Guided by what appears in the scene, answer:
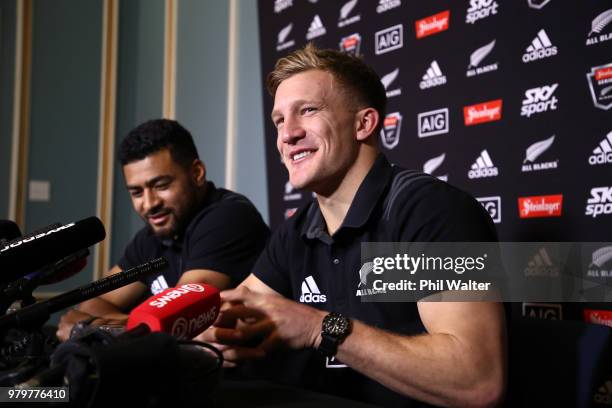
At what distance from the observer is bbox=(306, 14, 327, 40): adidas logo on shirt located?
2857 millimetres

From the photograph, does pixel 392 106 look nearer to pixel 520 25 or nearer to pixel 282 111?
pixel 520 25

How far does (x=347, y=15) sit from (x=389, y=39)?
323 mm

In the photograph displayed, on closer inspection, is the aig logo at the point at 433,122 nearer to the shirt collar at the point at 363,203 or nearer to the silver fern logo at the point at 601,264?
the silver fern logo at the point at 601,264

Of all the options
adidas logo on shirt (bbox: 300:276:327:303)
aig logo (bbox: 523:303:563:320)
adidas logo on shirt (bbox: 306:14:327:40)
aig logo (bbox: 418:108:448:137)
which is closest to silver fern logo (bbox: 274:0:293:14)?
adidas logo on shirt (bbox: 306:14:327:40)

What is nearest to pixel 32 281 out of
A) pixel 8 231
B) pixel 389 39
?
pixel 8 231

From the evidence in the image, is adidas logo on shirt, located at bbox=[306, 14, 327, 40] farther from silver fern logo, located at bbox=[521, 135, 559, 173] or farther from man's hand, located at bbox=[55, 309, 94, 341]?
man's hand, located at bbox=[55, 309, 94, 341]

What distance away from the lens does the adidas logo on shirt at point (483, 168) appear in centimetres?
202

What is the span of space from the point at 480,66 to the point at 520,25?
7.8 inches

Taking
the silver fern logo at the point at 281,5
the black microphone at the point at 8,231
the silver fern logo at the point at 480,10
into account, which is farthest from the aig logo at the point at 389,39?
the black microphone at the point at 8,231

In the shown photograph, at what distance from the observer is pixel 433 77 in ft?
7.52

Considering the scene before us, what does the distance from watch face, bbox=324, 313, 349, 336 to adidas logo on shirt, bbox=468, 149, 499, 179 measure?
4.04 feet

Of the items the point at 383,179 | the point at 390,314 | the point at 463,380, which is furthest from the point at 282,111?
the point at 463,380

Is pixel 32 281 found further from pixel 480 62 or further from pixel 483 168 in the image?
pixel 480 62

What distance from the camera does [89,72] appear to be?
3697 millimetres
